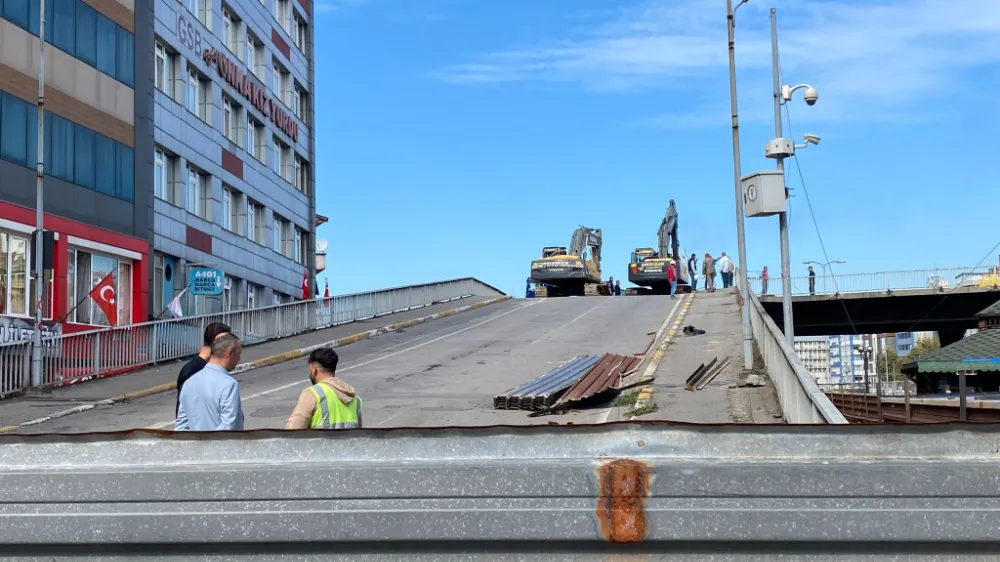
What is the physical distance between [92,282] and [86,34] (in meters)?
7.50

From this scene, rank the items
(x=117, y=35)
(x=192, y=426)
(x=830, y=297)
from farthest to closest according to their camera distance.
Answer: (x=830, y=297)
(x=117, y=35)
(x=192, y=426)

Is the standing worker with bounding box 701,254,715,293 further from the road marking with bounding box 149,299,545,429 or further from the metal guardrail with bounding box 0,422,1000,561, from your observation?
the metal guardrail with bounding box 0,422,1000,561

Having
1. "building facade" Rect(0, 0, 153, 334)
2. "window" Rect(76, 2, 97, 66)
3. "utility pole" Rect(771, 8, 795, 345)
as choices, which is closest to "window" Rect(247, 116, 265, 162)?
"building facade" Rect(0, 0, 153, 334)

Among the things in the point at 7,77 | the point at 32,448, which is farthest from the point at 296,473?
the point at 7,77

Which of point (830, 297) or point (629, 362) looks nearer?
point (629, 362)

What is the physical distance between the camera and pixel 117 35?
34.2 meters

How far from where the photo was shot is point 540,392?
18172mm

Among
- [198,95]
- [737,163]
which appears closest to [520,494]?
[737,163]

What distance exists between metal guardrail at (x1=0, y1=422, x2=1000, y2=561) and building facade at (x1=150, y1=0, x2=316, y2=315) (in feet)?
116

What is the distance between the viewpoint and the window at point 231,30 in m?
44.8

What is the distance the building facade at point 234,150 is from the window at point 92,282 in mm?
1713

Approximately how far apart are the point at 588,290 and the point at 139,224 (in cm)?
3106

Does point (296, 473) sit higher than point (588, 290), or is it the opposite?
point (588, 290)

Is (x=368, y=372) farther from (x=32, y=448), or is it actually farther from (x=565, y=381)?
(x=32, y=448)
